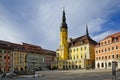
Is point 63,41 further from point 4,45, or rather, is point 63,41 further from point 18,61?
point 4,45

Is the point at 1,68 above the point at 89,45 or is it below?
below

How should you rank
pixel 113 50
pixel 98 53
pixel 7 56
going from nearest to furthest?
pixel 113 50
pixel 98 53
pixel 7 56

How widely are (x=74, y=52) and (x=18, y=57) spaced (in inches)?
986

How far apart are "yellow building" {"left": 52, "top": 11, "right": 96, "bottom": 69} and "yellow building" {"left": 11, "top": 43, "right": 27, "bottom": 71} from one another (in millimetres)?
17085

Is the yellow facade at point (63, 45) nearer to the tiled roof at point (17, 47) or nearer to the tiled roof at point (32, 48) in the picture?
the tiled roof at point (32, 48)

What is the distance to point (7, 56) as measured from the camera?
9606 centimetres

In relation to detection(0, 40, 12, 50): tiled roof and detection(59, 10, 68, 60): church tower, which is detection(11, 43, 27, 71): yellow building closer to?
detection(0, 40, 12, 50): tiled roof

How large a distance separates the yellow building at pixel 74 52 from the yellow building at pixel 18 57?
Answer: 17.1 meters

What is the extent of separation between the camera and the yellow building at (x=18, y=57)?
100438 millimetres

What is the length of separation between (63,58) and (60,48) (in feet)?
15.9

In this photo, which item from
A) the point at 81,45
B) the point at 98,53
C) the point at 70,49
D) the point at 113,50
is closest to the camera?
the point at 113,50

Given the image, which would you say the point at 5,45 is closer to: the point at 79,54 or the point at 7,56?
the point at 7,56

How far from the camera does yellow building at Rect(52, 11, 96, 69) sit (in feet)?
331

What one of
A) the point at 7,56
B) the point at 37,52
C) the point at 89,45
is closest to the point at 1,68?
the point at 7,56
